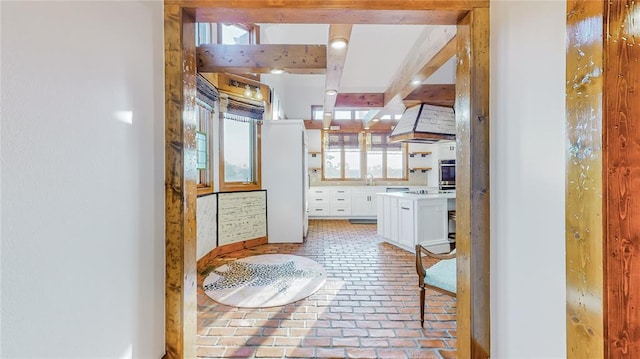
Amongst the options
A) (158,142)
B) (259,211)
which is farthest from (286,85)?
(158,142)

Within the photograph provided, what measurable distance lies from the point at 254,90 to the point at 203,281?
3009mm

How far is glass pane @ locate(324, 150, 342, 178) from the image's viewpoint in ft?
26.7

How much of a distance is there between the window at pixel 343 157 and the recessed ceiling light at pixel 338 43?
5.80 meters

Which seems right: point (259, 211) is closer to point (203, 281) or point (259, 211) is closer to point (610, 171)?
point (203, 281)

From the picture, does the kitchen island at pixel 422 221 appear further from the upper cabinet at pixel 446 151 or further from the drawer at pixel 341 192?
the upper cabinet at pixel 446 151

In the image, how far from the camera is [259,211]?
4781 millimetres

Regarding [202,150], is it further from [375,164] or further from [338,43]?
[375,164]

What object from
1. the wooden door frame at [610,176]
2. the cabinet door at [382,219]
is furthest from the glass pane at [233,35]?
the wooden door frame at [610,176]

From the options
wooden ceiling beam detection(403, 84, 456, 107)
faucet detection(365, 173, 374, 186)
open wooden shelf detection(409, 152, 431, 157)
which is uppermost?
wooden ceiling beam detection(403, 84, 456, 107)

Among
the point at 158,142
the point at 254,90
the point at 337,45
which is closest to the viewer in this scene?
the point at 158,142

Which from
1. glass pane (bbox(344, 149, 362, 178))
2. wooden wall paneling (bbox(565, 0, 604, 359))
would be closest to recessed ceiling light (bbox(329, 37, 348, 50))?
wooden wall paneling (bbox(565, 0, 604, 359))

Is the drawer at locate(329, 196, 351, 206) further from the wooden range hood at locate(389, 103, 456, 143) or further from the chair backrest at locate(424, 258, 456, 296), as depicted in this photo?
the chair backrest at locate(424, 258, 456, 296)

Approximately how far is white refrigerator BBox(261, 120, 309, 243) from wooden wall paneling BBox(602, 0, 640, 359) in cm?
423

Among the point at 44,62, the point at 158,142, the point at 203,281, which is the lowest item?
the point at 203,281
